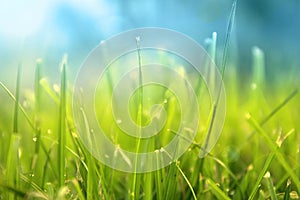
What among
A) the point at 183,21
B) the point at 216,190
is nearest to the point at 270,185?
the point at 216,190

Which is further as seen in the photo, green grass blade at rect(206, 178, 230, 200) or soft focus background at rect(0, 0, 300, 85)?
soft focus background at rect(0, 0, 300, 85)

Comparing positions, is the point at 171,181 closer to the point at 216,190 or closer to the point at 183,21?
the point at 216,190

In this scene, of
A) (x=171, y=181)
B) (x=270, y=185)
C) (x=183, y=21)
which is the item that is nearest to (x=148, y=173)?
(x=171, y=181)

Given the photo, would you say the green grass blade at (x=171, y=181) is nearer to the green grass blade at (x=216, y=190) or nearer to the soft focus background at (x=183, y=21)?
the green grass blade at (x=216, y=190)

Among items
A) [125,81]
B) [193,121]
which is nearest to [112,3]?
[125,81]

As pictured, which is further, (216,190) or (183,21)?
(183,21)

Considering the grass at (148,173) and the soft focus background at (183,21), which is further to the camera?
the soft focus background at (183,21)

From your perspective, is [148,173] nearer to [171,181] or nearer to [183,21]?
[171,181]

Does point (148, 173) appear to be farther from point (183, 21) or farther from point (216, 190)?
point (183, 21)

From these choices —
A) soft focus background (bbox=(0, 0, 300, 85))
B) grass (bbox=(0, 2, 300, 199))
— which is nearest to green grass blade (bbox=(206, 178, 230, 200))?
grass (bbox=(0, 2, 300, 199))

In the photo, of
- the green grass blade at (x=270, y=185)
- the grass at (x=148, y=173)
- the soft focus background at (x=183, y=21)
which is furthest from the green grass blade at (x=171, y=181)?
the soft focus background at (x=183, y=21)

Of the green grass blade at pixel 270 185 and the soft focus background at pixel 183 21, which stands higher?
the soft focus background at pixel 183 21

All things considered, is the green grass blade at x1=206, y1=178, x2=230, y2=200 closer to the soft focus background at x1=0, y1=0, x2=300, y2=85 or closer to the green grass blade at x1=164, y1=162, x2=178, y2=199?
the green grass blade at x1=164, y1=162, x2=178, y2=199

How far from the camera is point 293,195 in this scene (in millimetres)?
753
